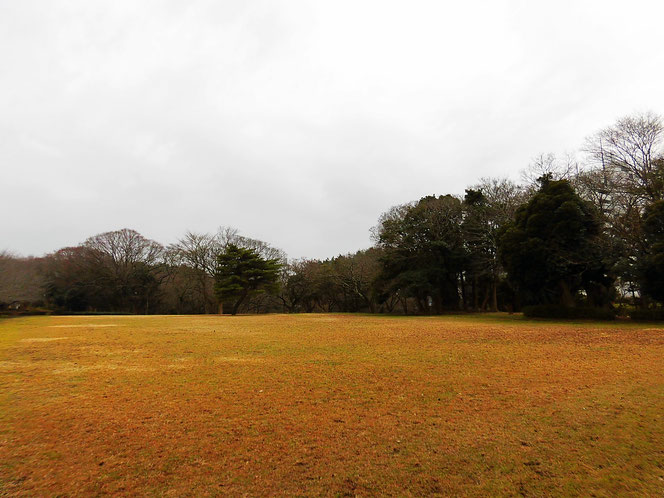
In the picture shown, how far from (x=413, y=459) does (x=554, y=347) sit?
8.09 m

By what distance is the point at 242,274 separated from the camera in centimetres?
3472

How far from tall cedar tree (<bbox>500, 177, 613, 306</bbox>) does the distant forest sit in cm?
7

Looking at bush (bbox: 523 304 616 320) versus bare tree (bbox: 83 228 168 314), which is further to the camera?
bare tree (bbox: 83 228 168 314)

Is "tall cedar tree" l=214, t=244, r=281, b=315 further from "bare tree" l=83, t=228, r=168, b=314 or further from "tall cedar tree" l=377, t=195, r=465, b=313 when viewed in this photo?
"bare tree" l=83, t=228, r=168, b=314

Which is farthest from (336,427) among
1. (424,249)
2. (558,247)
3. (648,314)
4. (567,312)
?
(424,249)

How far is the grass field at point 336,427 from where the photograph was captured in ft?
9.01

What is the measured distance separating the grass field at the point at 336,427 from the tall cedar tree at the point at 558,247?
47.4 ft

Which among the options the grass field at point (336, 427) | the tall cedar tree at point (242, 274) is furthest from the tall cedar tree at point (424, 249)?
the grass field at point (336, 427)

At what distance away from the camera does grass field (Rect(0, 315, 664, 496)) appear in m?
2.75

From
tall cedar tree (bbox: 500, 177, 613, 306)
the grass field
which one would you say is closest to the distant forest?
tall cedar tree (bbox: 500, 177, 613, 306)

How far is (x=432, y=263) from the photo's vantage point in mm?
29812

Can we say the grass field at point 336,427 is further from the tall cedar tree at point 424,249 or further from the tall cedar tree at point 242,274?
the tall cedar tree at point 242,274

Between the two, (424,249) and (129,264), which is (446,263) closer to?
(424,249)

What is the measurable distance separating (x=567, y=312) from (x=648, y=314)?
3489 millimetres
